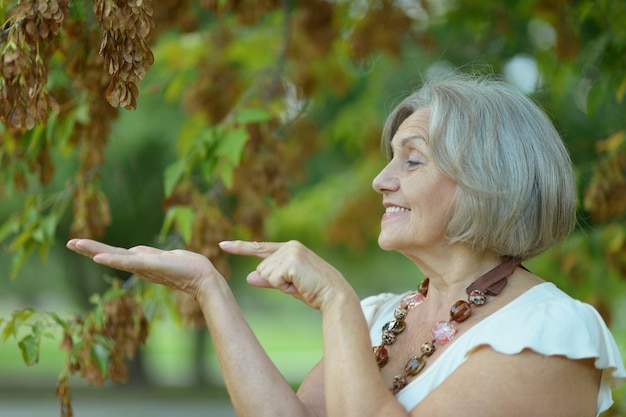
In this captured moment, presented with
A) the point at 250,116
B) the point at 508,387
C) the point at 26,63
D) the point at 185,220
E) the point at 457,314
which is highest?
the point at 250,116

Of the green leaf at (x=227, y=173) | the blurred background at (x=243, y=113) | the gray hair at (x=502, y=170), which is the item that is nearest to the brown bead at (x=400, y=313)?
the gray hair at (x=502, y=170)

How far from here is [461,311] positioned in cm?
253

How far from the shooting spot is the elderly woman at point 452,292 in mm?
2238

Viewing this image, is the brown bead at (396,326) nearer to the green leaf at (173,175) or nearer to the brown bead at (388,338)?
the brown bead at (388,338)

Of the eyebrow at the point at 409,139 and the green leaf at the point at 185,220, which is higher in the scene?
the green leaf at the point at 185,220

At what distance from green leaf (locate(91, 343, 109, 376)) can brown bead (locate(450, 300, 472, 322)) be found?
125 centimetres

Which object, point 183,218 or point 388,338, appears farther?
point 183,218

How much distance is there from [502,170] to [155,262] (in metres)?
0.94

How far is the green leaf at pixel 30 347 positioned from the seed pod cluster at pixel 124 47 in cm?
104

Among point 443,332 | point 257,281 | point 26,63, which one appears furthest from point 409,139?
point 26,63

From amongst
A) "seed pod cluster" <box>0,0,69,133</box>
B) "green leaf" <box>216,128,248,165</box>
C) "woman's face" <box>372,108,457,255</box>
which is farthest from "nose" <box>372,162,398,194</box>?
"green leaf" <box>216,128,248,165</box>

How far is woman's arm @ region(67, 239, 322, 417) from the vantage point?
2.41 meters

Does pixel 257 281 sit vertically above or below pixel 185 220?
below

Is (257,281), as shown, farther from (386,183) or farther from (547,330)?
(547,330)
